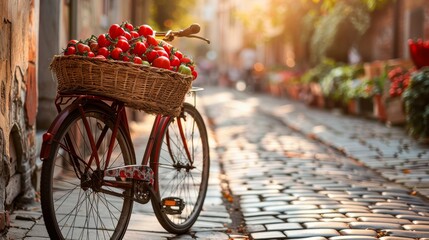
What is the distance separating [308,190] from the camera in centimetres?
696

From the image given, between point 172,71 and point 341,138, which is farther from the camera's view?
point 341,138

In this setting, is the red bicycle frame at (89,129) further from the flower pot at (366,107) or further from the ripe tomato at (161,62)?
the flower pot at (366,107)

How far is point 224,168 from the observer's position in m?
8.77

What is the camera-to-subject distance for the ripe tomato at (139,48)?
441cm

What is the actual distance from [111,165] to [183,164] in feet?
3.21

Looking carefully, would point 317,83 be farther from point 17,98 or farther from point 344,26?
point 17,98

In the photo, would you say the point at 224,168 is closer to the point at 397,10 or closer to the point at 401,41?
the point at 397,10

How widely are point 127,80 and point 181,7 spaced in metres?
22.4

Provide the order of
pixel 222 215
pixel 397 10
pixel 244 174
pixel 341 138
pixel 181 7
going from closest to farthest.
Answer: pixel 222 215 → pixel 244 174 → pixel 341 138 → pixel 397 10 → pixel 181 7

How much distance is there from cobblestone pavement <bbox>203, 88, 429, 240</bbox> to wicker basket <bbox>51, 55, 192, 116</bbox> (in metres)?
1.31

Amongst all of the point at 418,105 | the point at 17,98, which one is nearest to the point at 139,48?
the point at 17,98

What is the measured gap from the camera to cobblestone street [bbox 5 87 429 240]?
5242mm

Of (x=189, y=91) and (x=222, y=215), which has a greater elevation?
Result: (x=189, y=91)

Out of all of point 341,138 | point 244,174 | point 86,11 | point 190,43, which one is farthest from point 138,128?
point 190,43
